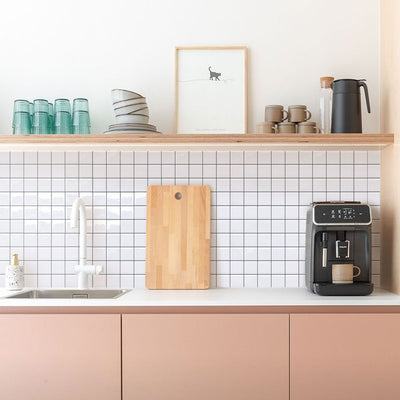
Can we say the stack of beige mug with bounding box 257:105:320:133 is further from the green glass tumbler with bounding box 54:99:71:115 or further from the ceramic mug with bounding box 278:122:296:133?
the green glass tumbler with bounding box 54:99:71:115

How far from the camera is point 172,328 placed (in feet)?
7.13

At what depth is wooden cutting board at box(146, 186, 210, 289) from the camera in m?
2.63

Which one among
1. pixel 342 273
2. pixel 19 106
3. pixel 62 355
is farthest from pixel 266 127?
pixel 62 355

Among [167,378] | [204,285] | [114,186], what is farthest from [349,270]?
[114,186]

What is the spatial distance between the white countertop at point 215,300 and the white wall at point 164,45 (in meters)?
0.84

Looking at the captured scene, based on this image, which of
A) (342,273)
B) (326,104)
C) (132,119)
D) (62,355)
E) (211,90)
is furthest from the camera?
(211,90)

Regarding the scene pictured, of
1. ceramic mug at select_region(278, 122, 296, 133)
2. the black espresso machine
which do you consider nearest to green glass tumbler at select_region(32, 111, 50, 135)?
ceramic mug at select_region(278, 122, 296, 133)

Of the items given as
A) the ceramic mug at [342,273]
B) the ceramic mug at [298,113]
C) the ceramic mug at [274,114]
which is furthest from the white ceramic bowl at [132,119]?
the ceramic mug at [342,273]

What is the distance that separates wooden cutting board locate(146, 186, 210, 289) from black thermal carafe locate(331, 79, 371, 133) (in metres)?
0.71

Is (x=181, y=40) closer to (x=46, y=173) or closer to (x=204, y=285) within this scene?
(x=46, y=173)

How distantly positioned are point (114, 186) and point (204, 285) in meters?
0.67

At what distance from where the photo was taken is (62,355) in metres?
2.16

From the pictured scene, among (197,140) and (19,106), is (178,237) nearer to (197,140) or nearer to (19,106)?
(197,140)

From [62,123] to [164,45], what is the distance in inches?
25.4
